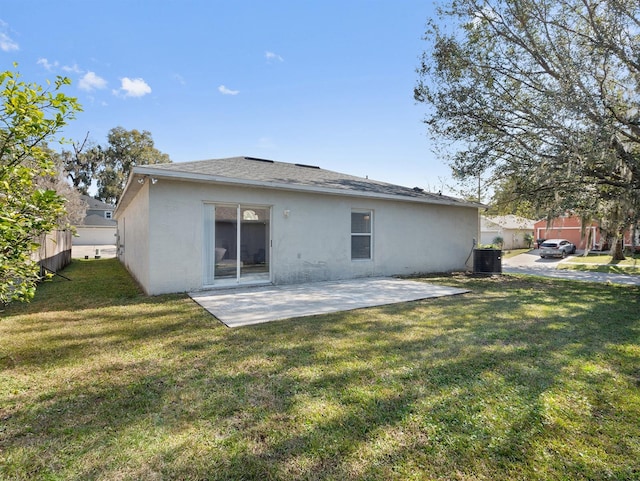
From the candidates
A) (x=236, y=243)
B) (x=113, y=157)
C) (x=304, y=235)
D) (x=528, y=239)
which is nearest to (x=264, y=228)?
(x=236, y=243)

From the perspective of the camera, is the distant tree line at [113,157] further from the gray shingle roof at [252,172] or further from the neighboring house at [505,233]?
the neighboring house at [505,233]

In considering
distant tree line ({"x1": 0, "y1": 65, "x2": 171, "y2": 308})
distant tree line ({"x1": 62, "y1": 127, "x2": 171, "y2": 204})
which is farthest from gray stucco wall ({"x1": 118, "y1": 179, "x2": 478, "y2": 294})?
distant tree line ({"x1": 62, "y1": 127, "x2": 171, "y2": 204})

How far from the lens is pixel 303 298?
6613mm

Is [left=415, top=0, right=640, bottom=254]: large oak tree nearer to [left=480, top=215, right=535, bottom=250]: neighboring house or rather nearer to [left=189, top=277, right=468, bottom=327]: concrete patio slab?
[left=189, top=277, right=468, bottom=327]: concrete patio slab

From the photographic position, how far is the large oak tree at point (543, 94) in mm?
7652

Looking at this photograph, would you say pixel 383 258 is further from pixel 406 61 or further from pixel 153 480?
pixel 153 480

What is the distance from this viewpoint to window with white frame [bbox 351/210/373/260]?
9422 millimetres

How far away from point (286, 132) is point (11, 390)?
13.5 metres

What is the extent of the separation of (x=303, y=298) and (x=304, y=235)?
90.2 inches

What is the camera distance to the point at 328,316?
5.26 m

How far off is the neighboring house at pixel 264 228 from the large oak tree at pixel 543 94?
2495 millimetres

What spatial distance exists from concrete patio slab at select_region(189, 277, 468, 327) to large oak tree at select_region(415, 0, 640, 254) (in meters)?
4.65

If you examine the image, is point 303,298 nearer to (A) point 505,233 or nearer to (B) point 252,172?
(B) point 252,172

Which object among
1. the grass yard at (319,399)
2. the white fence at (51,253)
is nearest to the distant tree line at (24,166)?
the grass yard at (319,399)
